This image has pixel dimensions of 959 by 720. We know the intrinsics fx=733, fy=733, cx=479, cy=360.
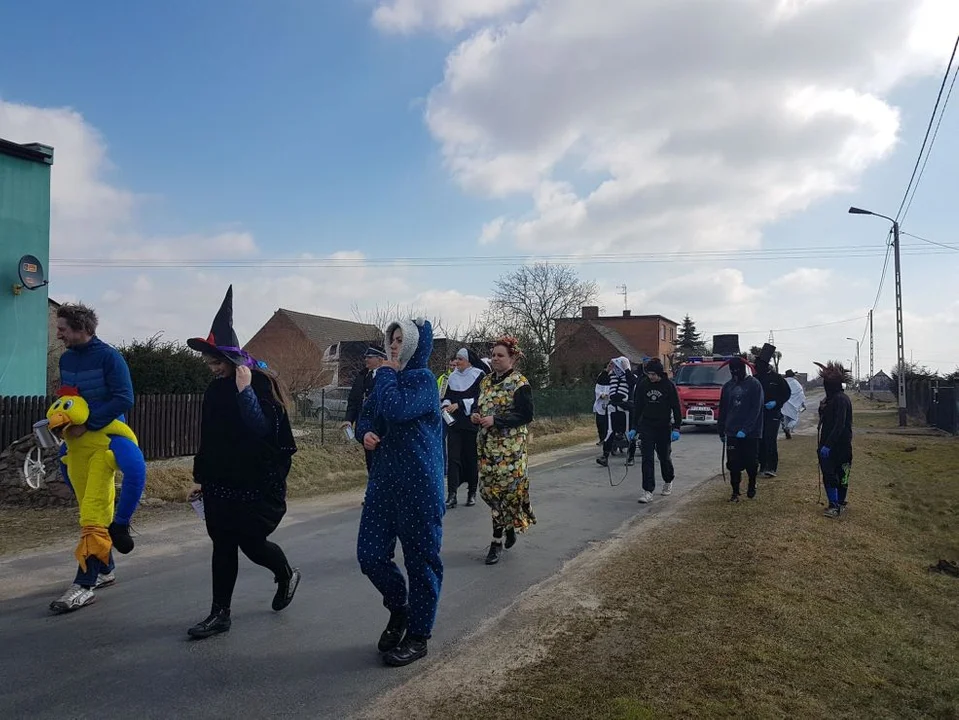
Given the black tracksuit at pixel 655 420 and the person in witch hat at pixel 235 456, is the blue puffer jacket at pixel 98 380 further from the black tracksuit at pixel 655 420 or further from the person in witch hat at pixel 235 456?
the black tracksuit at pixel 655 420

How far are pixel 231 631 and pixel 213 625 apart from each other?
13 cm

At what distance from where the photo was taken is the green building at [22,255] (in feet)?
44.0

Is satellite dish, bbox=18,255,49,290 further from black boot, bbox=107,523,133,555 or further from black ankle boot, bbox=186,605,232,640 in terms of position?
black ankle boot, bbox=186,605,232,640

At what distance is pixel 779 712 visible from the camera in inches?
133

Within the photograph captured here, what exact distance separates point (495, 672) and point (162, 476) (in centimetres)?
824

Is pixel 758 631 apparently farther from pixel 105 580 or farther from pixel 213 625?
pixel 105 580

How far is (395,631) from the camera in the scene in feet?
13.8

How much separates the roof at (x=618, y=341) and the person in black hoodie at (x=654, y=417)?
52.8 metres

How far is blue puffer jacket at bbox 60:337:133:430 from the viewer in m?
5.01

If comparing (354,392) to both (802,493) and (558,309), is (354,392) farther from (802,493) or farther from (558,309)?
(558,309)

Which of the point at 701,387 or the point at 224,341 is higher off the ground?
the point at 224,341

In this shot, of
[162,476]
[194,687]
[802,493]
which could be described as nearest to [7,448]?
[162,476]

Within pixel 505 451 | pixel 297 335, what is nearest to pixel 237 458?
pixel 505 451

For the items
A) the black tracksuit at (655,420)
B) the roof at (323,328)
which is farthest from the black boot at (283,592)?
the roof at (323,328)
